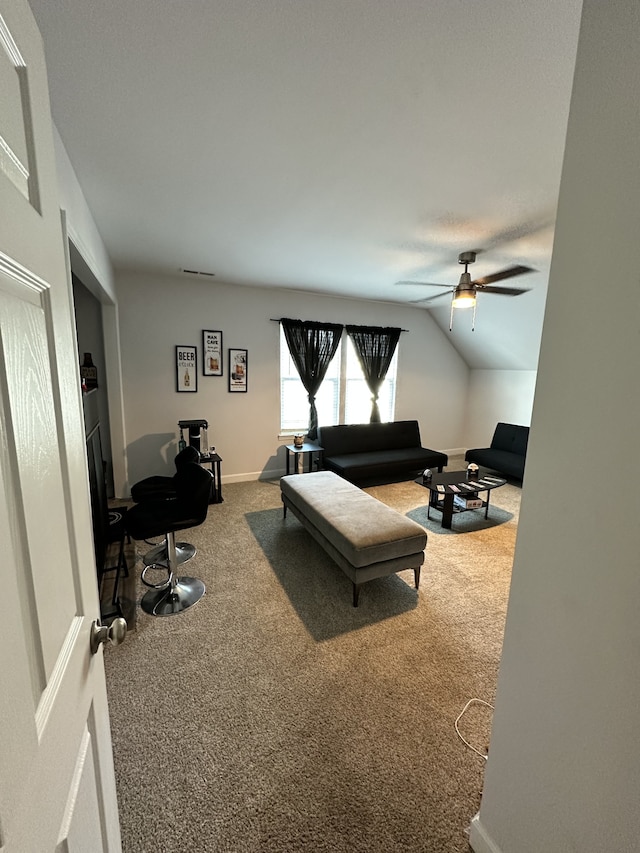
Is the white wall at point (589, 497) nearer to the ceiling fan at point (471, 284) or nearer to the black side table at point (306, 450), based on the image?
the ceiling fan at point (471, 284)

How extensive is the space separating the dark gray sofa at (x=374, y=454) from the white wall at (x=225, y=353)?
83cm

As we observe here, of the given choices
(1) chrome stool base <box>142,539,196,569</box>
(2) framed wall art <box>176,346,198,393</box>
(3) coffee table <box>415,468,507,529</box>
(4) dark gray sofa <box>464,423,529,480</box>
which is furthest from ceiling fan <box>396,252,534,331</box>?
(1) chrome stool base <box>142,539,196,569</box>

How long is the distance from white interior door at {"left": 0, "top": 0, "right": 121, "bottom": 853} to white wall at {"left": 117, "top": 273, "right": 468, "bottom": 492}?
11.9 feet

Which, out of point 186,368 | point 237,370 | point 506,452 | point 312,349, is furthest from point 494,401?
point 186,368

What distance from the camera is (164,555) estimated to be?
282 centimetres

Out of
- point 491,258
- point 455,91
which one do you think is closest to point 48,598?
point 455,91

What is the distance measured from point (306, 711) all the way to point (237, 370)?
3.76 m

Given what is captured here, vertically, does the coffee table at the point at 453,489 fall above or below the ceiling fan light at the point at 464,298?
→ below

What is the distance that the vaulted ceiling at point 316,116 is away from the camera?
1075mm

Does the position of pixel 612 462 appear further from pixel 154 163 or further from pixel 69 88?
pixel 154 163

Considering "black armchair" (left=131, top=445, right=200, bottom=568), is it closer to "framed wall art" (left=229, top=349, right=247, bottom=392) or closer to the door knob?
"framed wall art" (left=229, top=349, right=247, bottom=392)

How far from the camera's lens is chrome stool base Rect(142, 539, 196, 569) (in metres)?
2.71

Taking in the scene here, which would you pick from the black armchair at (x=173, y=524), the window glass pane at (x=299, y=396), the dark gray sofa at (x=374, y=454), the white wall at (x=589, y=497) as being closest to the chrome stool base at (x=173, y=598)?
the black armchair at (x=173, y=524)

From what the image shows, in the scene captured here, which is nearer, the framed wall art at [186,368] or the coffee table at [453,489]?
the coffee table at [453,489]
